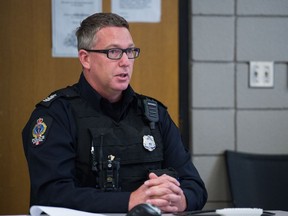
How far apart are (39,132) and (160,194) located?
499mm

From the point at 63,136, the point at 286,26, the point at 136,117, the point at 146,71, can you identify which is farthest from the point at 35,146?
the point at 286,26

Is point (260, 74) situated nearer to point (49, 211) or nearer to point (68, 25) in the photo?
point (68, 25)

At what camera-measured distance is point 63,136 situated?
178 centimetres

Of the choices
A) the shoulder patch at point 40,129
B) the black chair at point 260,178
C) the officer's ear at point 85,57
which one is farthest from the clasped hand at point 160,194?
the black chair at point 260,178

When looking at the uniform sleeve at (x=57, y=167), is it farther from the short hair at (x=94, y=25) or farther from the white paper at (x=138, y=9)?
the white paper at (x=138, y=9)

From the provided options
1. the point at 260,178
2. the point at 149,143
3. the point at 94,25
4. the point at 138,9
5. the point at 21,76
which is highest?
the point at 138,9

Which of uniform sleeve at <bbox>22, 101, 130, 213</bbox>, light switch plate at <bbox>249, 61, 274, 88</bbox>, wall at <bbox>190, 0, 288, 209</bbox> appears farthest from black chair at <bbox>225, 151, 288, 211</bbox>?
uniform sleeve at <bbox>22, 101, 130, 213</bbox>

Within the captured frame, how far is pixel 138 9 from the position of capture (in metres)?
2.83

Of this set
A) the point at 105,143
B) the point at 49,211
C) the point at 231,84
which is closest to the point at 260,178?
the point at 231,84

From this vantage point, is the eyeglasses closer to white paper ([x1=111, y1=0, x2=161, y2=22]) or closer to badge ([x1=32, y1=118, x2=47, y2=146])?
badge ([x1=32, y1=118, x2=47, y2=146])

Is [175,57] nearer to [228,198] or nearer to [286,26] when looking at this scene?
[286,26]

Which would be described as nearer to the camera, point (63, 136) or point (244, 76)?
point (63, 136)

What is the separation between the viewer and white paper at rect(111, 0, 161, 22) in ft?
9.26

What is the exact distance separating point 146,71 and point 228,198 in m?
0.87
